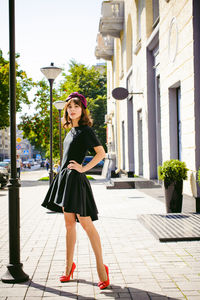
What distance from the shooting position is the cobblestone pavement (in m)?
3.46

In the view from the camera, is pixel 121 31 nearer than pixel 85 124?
No

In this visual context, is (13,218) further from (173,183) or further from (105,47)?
(105,47)

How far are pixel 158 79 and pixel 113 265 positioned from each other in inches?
397

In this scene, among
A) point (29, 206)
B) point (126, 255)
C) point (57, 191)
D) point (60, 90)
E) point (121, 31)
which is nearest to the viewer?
point (57, 191)

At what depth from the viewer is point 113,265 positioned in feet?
14.3

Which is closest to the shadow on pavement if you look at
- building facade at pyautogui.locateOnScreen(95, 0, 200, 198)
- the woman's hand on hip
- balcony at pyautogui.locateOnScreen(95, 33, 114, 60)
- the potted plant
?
the woman's hand on hip

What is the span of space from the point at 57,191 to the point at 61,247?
189 cm

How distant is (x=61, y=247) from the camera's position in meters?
5.35

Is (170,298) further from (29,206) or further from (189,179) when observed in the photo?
(29,206)

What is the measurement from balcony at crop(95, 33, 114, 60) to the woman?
77.4 ft

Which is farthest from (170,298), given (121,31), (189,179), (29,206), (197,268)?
(121,31)

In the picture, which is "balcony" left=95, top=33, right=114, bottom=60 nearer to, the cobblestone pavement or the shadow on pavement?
the cobblestone pavement

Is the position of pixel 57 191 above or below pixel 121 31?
below

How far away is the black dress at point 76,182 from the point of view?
363 centimetres
